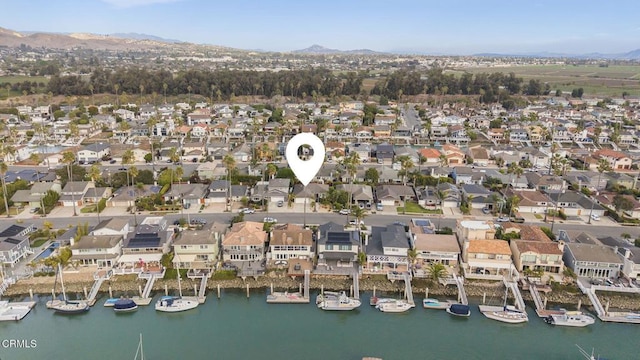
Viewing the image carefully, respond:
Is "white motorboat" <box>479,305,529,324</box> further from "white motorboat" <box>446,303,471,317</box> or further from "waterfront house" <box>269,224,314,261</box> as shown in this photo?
"waterfront house" <box>269,224,314,261</box>

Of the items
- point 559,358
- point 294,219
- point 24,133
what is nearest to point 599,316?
point 559,358

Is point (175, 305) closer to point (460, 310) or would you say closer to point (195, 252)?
point (195, 252)

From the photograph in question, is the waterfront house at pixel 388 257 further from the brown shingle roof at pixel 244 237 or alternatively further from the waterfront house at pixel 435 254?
the brown shingle roof at pixel 244 237

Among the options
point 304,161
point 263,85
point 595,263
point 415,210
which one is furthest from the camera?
point 263,85

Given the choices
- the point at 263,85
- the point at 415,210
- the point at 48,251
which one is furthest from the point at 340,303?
the point at 263,85

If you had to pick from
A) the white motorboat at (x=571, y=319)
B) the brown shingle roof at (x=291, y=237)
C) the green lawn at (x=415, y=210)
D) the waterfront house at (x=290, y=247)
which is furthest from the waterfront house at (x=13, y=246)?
the white motorboat at (x=571, y=319)

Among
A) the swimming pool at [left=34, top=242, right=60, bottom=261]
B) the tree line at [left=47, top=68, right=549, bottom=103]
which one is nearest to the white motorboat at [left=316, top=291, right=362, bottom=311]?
the swimming pool at [left=34, top=242, right=60, bottom=261]
